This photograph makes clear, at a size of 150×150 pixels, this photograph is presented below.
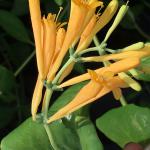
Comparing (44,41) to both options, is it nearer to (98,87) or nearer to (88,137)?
(98,87)

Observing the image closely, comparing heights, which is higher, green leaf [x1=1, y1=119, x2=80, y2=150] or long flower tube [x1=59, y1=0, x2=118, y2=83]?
long flower tube [x1=59, y1=0, x2=118, y2=83]

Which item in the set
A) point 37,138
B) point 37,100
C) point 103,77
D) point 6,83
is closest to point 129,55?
point 103,77

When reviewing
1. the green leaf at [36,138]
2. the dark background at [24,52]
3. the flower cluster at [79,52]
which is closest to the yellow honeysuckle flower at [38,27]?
the flower cluster at [79,52]

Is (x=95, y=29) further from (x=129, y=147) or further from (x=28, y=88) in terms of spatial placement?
(x=28, y=88)

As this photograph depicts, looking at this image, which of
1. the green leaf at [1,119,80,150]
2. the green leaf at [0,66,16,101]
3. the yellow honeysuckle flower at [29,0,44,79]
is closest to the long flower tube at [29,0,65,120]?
the yellow honeysuckle flower at [29,0,44,79]

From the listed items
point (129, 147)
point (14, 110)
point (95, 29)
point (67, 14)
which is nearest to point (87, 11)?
point (95, 29)

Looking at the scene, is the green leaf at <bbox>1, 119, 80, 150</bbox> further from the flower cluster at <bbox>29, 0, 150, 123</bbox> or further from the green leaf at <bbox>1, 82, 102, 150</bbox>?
the flower cluster at <bbox>29, 0, 150, 123</bbox>

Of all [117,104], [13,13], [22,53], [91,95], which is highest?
[91,95]
